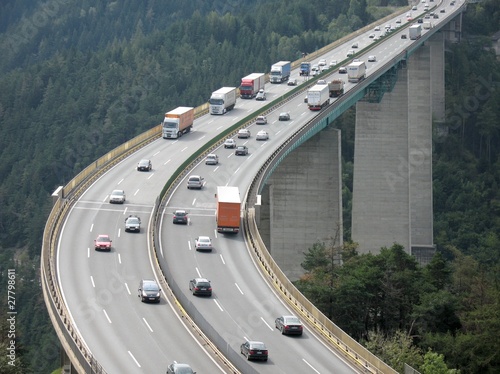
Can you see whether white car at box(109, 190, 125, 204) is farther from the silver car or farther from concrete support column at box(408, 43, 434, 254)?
concrete support column at box(408, 43, 434, 254)

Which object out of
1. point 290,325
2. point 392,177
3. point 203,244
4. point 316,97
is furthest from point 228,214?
point 392,177

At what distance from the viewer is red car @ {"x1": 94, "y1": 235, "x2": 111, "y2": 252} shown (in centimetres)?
7031

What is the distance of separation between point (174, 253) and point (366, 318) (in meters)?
11.7

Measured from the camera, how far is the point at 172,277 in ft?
216

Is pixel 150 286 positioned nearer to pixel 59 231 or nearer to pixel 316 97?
pixel 59 231

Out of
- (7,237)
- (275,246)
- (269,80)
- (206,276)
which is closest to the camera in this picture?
(206,276)

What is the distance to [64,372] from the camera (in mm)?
55938

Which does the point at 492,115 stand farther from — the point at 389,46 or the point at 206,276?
the point at 206,276

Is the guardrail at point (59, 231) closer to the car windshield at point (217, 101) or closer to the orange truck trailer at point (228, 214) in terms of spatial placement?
the orange truck trailer at point (228, 214)

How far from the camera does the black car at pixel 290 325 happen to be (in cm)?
5812

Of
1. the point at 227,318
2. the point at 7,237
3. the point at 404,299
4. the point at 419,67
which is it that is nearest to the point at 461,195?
the point at 419,67

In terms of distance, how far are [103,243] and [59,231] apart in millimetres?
4785

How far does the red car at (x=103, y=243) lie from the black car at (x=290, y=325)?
49.0 ft

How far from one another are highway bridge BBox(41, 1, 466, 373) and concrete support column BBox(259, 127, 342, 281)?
13.5 feet
